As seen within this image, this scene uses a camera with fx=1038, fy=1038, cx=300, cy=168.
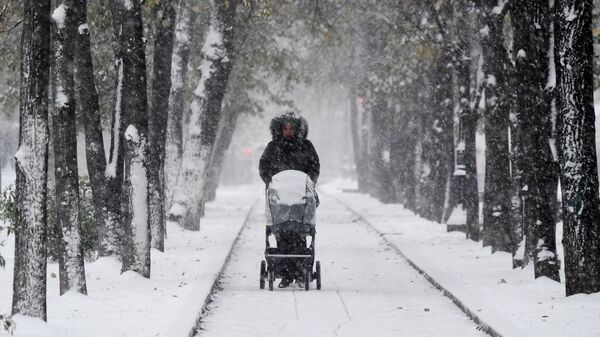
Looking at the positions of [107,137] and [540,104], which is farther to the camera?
[107,137]

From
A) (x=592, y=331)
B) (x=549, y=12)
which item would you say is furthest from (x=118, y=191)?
(x=592, y=331)

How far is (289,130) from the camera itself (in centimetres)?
1464

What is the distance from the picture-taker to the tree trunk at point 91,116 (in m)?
15.2

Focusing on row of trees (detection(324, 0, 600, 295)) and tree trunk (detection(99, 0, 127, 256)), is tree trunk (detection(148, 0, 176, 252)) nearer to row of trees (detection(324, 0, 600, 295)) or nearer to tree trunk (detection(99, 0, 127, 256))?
tree trunk (detection(99, 0, 127, 256))

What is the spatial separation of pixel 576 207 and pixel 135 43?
6.52 metres

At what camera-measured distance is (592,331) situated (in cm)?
1038

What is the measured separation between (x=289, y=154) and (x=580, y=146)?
162 inches

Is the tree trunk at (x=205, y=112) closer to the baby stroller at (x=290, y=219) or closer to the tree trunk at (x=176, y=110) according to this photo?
the tree trunk at (x=176, y=110)

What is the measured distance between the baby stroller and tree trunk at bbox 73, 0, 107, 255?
3096 millimetres

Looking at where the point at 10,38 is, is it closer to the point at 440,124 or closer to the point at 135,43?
the point at 135,43

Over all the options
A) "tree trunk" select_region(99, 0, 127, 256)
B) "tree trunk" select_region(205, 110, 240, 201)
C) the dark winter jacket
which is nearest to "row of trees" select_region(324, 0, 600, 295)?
the dark winter jacket

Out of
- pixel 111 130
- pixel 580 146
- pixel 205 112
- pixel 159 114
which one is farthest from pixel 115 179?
pixel 205 112

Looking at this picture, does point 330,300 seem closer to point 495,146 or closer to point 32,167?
point 32,167

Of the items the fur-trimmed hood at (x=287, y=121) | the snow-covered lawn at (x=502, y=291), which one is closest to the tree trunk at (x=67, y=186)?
the fur-trimmed hood at (x=287, y=121)
